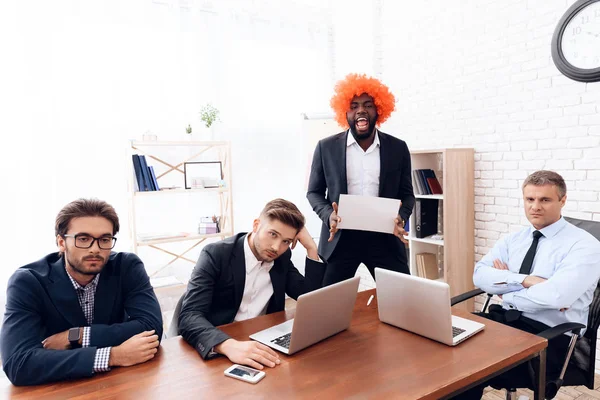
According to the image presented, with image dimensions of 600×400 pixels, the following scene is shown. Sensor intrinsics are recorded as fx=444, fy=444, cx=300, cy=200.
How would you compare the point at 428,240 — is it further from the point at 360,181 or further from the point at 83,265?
the point at 83,265

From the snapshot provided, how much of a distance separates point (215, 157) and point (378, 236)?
2.13 metres

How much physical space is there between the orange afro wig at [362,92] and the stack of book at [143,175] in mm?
1613

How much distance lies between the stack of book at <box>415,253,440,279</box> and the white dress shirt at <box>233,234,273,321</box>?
234 cm

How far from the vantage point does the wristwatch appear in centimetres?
147

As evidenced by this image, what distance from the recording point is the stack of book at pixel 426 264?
4.00 metres

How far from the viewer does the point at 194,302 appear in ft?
5.63

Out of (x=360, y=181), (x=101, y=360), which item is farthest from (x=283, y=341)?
(x=360, y=181)

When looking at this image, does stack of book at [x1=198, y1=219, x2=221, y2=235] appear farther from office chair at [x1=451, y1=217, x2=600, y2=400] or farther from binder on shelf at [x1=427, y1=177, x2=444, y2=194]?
office chair at [x1=451, y1=217, x2=600, y2=400]

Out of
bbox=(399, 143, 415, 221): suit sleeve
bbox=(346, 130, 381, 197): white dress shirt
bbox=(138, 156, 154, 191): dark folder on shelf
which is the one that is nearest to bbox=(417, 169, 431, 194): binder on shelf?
bbox=(399, 143, 415, 221): suit sleeve

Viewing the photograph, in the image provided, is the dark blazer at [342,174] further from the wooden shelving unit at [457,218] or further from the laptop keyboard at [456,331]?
the laptop keyboard at [456,331]

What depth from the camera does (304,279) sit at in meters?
2.13

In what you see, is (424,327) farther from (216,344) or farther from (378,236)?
(378,236)

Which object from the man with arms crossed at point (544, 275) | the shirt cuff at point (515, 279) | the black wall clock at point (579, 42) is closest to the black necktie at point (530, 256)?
the man with arms crossed at point (544, 275)

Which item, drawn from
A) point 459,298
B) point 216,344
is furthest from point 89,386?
point 459,298
